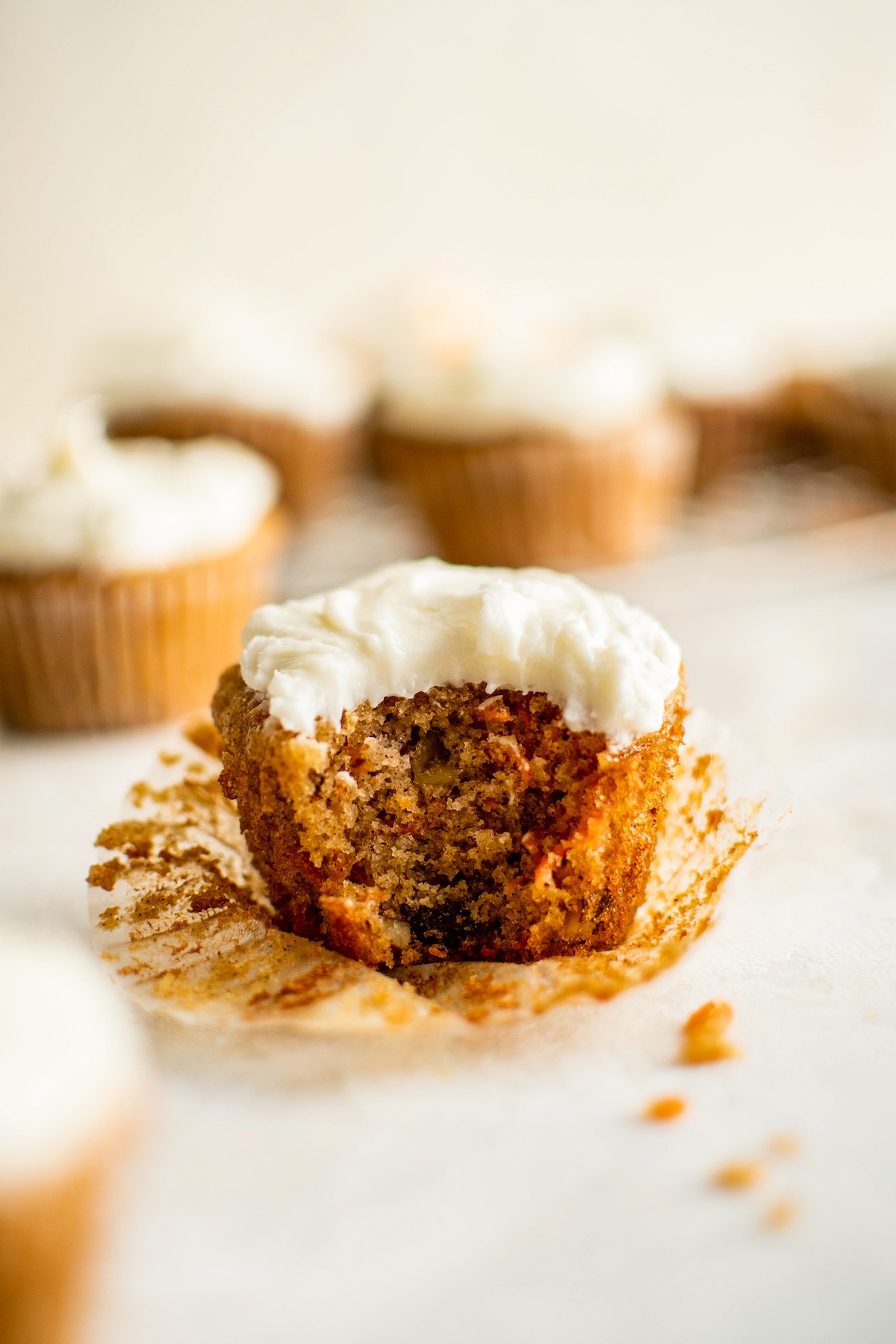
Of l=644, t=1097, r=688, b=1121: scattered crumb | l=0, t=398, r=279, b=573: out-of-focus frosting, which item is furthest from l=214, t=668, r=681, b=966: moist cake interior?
l=0, t=398, r=279, b=573: out-of-focus frosting

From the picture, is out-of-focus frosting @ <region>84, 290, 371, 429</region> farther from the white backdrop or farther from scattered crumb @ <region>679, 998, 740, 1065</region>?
scattered crumb @ <region>679, 998, 740, 1065</region>

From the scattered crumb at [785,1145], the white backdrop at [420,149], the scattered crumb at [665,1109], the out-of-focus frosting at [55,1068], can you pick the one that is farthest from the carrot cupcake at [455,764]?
the white backdrop at [420,149]

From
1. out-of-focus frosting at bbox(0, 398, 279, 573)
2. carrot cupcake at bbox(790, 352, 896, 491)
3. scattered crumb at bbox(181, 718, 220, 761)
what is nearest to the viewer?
scattered crumb at bbox(181, 718, 220, 761)

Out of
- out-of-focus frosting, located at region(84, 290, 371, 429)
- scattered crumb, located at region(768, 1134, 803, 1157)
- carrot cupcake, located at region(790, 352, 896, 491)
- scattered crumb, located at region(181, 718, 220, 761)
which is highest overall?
out-of-focus frosting, located at region(84, 290, 371, 429)

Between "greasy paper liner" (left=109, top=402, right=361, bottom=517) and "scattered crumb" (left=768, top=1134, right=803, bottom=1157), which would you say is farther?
"greasy paper liner" (left=109, top=402, right=361, bottom=517)

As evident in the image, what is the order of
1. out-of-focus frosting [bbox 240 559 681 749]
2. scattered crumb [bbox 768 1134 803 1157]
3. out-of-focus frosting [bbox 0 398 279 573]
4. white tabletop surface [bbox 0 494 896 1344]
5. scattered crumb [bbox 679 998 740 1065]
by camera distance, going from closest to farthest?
white tabletop surface [bbox 0 494 896 1344]
scattered crumb [bbox 768 1134 803 1157]
scattered crumb [bbox 679 998 740 1065]
out-of-focus frosting [bbox 240 559 681 749]
out-of-focus frosting [bbox 0 398 279 573]

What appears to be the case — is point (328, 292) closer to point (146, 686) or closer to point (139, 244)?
point (139, 244)
